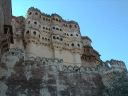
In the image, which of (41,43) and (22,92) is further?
(41,43)

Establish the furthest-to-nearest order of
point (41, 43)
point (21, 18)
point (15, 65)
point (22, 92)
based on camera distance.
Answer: point (21, 18) → point (41, 43) → point (15, 65) → point (22, 92)

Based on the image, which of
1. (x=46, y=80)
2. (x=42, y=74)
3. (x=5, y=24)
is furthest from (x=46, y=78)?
(x=5, y=24)

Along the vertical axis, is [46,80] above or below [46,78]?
below

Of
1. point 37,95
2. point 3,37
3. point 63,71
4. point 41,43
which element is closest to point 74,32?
point 41,43

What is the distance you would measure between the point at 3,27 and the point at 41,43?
2259 centimetres

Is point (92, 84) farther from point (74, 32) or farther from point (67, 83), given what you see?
point (74, 32)

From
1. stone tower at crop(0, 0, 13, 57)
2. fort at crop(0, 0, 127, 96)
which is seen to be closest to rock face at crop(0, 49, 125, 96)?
fort at crop(0, 0, 127, 96)

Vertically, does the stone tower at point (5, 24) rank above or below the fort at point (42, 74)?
above

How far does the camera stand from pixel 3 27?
2384 centimetres

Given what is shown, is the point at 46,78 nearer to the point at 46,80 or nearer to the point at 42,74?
the point at 46,80

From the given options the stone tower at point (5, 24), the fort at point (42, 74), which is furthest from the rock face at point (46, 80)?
the stone tower at point (5, 24)

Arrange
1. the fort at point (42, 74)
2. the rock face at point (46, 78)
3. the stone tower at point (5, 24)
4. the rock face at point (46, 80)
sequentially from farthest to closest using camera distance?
the rock face at point (46, 78) < the rock face at point (46, 80) < the fort at point (42, 74) < the stone tower at point (5, 24)

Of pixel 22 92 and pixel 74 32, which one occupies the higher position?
pixel 74 32

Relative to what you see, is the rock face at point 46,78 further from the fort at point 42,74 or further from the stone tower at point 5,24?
→ the stone tower at point 5,24
